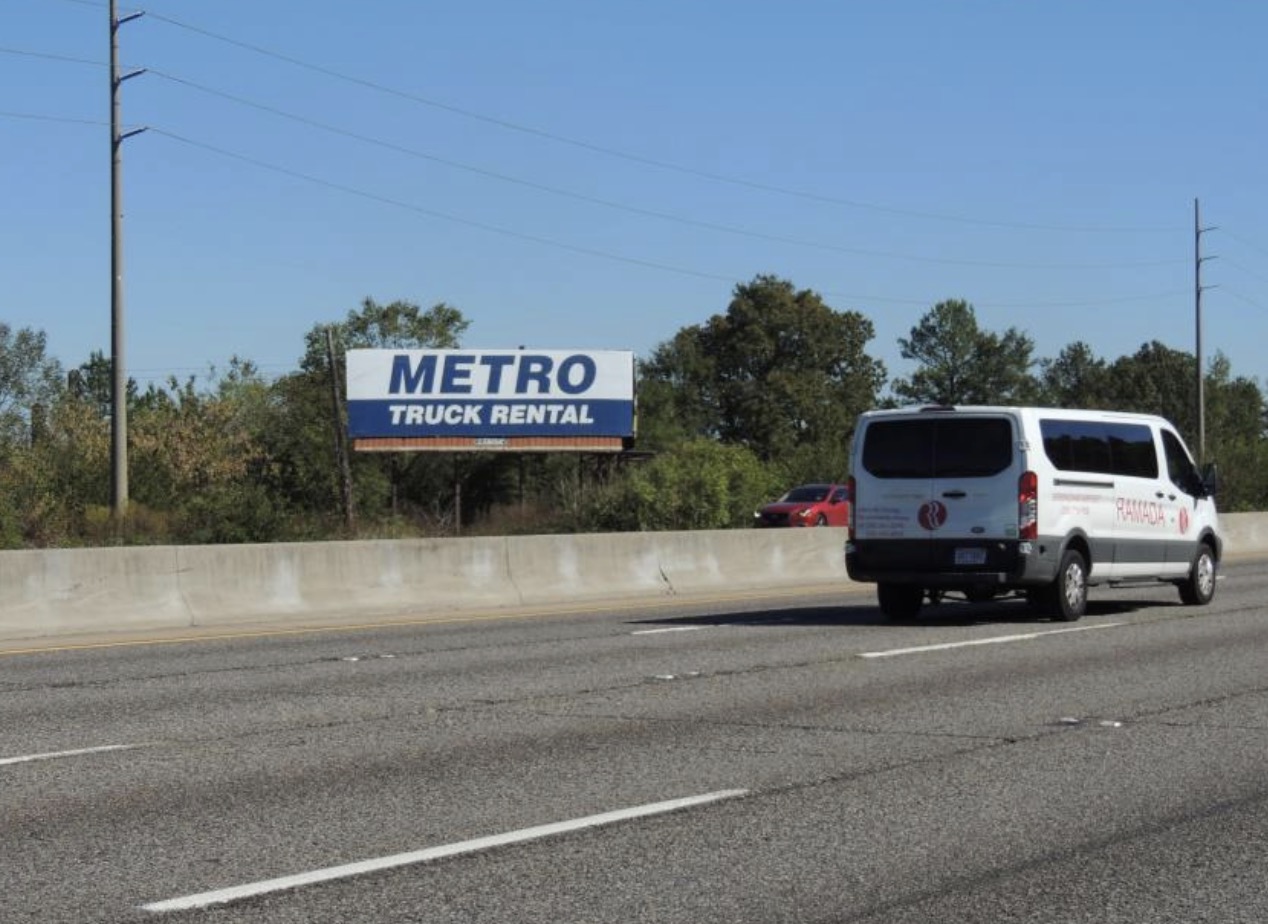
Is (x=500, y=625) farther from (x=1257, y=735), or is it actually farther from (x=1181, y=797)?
(x=1181, y=797)

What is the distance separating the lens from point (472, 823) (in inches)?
306

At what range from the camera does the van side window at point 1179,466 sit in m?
20.6

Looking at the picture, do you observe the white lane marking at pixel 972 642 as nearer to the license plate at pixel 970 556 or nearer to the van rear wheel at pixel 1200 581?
the license plate at pixel 970 556

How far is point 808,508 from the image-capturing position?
46.0 m

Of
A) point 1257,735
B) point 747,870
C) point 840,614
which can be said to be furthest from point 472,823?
point 840,614

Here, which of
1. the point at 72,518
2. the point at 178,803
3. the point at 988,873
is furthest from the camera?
the point at 72,518

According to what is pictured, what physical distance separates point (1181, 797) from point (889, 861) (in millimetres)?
2121

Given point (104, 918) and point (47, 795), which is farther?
point (47, 795)

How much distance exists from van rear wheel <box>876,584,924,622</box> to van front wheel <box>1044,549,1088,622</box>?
1484mm

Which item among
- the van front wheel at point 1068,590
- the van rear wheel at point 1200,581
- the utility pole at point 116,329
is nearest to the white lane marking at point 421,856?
the van front wheel at point 1068,590

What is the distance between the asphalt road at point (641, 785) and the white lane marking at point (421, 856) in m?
0.02

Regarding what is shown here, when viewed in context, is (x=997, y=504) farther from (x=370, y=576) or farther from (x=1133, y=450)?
(x=370, y=576)

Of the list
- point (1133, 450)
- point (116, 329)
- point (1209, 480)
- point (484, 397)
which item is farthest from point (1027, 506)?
point (484, 397)

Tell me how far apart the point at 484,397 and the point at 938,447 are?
126 feet
